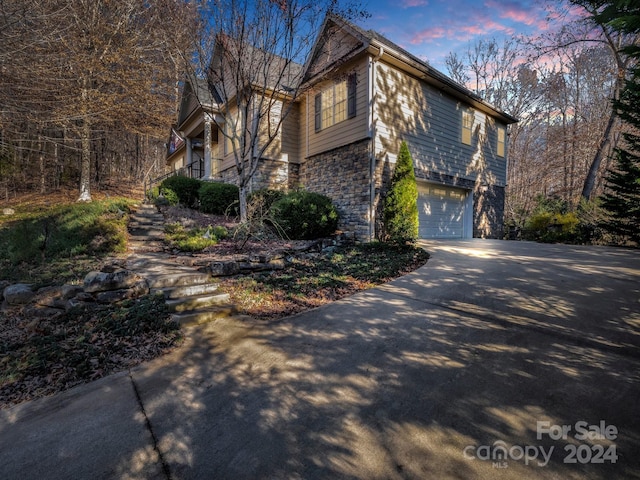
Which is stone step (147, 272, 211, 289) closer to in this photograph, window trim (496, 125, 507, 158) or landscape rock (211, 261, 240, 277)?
landscape rock (211, 261, 240, 277)

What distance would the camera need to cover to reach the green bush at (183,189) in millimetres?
11055

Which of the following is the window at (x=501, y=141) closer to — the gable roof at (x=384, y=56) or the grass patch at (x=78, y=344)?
the gable roof at (x=384, y=56)

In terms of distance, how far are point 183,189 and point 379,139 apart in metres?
7.50

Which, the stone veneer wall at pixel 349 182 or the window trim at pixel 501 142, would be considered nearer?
the stone veneer wall at pixel 349 182

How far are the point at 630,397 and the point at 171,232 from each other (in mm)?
8046

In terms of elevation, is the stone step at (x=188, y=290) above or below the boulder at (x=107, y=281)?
below

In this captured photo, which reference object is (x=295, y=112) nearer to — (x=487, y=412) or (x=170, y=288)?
(x=170, y=288)

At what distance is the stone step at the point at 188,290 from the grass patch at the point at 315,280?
0.29m

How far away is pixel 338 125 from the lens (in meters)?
9.12

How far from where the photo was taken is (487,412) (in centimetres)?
191

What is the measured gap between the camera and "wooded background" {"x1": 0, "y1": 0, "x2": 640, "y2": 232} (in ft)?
23.6

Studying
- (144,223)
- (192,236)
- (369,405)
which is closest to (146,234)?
(144,223)

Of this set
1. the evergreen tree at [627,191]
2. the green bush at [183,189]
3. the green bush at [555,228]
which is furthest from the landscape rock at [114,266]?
the green bush at [555,228]

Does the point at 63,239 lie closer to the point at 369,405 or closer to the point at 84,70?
the point at 369,405
